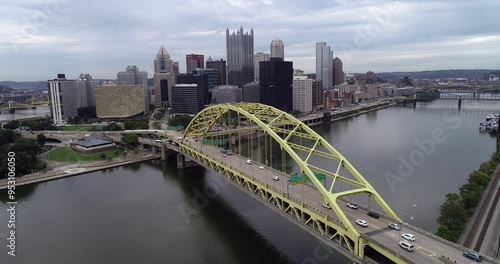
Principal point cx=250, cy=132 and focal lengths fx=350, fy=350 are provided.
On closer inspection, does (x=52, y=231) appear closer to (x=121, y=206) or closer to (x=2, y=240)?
→ (x=2, y=240)

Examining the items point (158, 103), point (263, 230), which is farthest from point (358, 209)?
point (158, 103)

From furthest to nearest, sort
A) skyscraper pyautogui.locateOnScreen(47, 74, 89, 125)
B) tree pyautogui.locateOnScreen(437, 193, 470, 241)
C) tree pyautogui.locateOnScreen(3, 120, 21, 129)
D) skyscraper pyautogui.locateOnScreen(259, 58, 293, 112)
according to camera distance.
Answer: skyscraper pyautogui.locateOnScreen(259, 58, 293, 112) < skyscraper pyautogui.locateOnScreen(47, 74, 89, 125) < tree pyautogui.locateOnScreen(3, 120, 21, 129) < tree pyautogui.locateOnScreen(437, 193, 470, 241)

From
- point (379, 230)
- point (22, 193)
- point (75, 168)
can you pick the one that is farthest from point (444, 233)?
point (75, 168)

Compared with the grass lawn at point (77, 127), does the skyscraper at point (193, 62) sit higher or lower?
higher

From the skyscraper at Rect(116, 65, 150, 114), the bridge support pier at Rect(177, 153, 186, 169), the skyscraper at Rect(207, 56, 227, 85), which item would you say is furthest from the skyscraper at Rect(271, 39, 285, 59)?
the bridge support pier at Rect(177, 153, 186, 169)

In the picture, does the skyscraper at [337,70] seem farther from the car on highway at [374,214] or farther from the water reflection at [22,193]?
the car on highway at [374,214]

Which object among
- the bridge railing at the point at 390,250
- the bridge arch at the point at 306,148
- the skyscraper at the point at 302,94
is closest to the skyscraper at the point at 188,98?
the skyscraper at the point at 302,94

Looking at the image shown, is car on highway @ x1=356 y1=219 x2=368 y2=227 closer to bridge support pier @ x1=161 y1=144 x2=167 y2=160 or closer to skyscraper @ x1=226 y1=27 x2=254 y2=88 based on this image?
bridge support pier @ x1=161 y1=144 x2=167 y2=160
